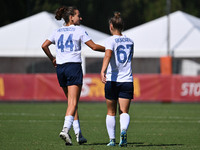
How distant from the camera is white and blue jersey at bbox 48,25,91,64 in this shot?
24.7 ft

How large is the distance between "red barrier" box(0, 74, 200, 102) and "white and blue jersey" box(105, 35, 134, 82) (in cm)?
1434

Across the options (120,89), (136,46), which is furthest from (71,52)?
(136,46)

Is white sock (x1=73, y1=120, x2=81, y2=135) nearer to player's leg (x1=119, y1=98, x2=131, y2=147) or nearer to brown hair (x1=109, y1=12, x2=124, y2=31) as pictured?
player's leg (x1=119, y1=98, x2=131, y2=147)

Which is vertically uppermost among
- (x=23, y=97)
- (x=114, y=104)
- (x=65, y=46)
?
(x=65, y=46)

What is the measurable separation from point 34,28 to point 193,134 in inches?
720

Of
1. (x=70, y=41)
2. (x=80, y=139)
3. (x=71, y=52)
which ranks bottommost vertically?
(x=80, y=139)

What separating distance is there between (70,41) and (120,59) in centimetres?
77

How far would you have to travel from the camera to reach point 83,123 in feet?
40.7

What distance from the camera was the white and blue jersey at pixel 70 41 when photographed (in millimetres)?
7543

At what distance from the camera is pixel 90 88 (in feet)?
72.4

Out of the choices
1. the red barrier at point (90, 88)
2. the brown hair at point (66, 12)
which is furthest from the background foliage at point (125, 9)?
the brown hair at point (66, 12)

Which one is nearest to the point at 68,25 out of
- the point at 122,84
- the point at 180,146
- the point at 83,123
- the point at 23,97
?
the point at 122,84

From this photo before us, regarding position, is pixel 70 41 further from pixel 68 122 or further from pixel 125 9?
pixel 125 9

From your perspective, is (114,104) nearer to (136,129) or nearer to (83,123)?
(136,129)
